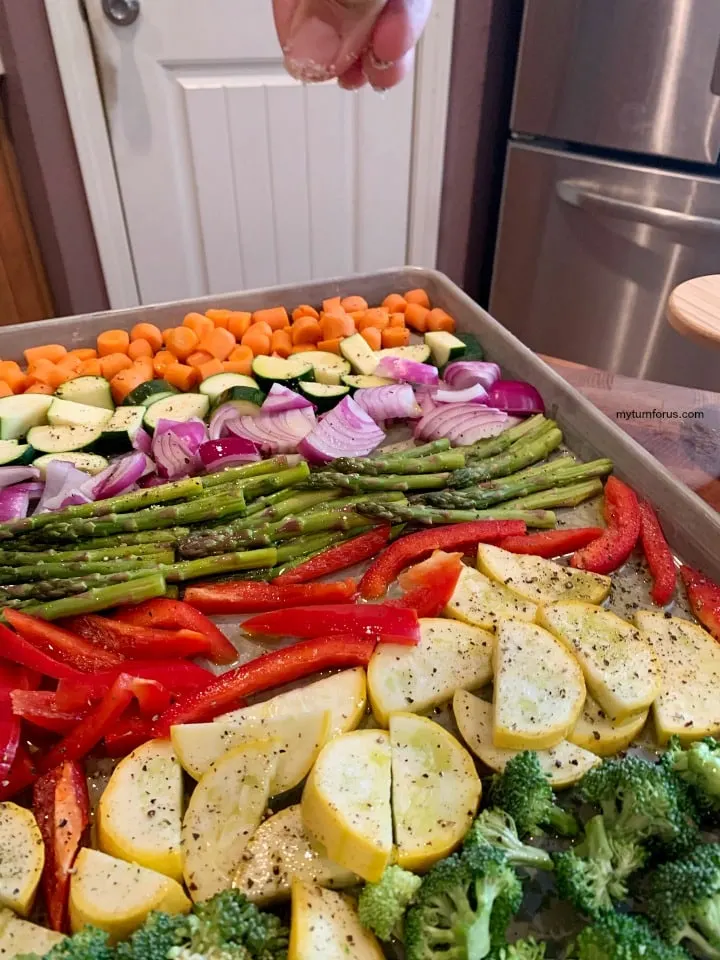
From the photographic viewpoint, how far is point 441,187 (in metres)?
4.68

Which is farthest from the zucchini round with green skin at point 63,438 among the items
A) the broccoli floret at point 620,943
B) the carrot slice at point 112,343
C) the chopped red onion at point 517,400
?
the broccoli floret at point 620,943

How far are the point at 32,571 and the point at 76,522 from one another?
0.60 feet

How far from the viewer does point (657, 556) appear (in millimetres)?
2041

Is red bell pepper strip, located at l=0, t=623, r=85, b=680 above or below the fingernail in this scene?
below

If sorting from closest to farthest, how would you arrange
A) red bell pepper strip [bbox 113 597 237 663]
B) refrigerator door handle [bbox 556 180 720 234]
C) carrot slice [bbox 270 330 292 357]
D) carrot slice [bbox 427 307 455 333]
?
red bell pepper strip [bbox 113 597 237 663]
carrot slice [bbox 270 330 292 357]
carrot slice [bbox 427 307 455 333]
refrigerator door handle [bbox 556 180 720 234]

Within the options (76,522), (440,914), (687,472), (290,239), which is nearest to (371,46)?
(76,522)

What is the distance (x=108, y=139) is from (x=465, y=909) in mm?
3998

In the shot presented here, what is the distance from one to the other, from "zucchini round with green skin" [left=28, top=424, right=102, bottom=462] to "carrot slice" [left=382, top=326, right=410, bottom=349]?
1.24m

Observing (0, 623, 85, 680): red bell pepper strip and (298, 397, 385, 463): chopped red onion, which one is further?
(298, 397, 385, 463): chopped red onion

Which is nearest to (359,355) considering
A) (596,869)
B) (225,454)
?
(225,454)

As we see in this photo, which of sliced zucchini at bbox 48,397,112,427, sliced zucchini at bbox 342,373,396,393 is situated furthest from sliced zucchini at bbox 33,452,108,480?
sliced zucchini at bbox 342,373,396,393

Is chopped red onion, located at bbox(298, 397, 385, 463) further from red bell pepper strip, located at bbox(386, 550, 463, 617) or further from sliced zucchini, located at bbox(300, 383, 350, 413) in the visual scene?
red bell pepper strip, located at bbox(386, 550, 463, 617)

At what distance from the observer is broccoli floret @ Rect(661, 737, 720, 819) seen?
141 cm

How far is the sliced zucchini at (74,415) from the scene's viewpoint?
2545mm
